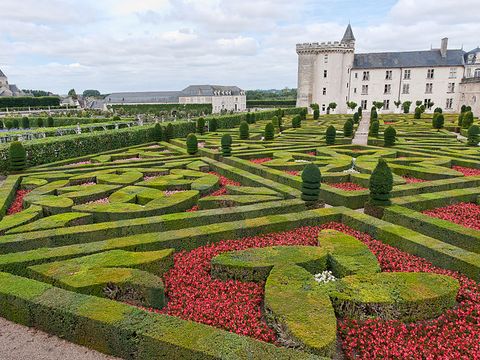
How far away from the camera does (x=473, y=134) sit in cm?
2223

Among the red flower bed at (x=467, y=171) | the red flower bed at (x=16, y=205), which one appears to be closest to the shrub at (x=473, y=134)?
the red flower bed at (x=467, y=171)

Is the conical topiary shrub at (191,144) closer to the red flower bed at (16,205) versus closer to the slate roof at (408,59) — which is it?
the red flower bed at (16,205)

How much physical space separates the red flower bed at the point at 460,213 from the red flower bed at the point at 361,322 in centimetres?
316

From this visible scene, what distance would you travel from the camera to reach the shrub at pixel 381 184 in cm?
1020

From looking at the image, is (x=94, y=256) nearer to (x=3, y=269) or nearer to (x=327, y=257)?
(x=3, y=269)

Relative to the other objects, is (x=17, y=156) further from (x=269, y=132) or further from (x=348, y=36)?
(x=348, y=36)

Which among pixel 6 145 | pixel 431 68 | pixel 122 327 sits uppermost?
pixel 431 68

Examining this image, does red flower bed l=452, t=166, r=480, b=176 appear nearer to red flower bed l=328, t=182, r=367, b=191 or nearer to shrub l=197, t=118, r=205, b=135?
red flower bed l=328, t=182, r=367, b=191

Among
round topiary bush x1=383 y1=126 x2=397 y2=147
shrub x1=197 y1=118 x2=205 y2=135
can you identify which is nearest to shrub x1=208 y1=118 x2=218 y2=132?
shrub x1=197 y1=118 x2=205 y2=135

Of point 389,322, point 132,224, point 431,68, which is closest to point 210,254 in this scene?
point 132,224

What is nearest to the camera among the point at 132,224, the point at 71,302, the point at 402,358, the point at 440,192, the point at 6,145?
the point at 402,358

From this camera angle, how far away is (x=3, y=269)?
7.01 meters

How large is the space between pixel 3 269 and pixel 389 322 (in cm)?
737

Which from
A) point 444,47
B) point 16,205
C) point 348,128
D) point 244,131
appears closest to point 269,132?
point 244,131
